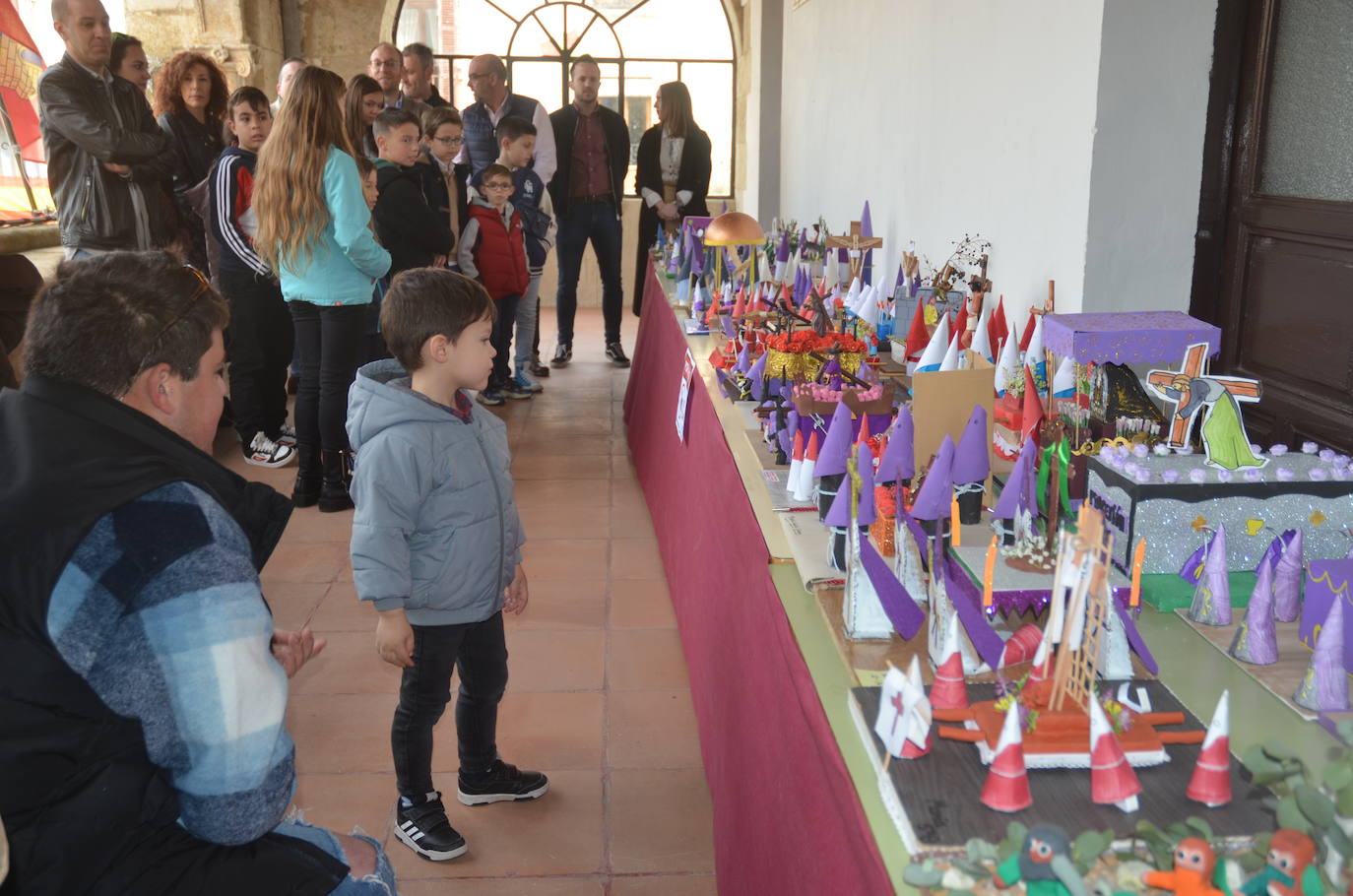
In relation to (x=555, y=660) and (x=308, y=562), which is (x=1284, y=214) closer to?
(x=555, y=660)

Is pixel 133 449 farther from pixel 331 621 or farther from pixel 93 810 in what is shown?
pixel 331 621

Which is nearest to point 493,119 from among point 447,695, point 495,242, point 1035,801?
point 495,242

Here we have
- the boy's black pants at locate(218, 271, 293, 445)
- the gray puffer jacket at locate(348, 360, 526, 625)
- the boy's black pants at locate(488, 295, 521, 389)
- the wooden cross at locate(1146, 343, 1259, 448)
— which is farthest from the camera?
the boy's black pants at locate(488, 295, 521, 389)

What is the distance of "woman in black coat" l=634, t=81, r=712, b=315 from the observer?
7.04 m

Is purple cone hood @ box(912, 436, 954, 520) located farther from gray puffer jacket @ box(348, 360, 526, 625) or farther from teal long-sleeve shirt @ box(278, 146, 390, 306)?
teal long-sleeve shirt @ box(278, 146, 390, 306)

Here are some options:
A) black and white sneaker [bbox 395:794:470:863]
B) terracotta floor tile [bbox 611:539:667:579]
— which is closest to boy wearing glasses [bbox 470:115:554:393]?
terracotta floor tile [bbox 611:539:667:579]

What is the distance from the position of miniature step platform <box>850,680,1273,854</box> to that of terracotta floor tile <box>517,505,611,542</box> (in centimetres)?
311

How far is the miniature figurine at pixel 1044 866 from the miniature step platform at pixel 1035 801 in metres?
0.07

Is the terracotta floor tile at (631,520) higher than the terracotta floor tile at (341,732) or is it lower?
higher

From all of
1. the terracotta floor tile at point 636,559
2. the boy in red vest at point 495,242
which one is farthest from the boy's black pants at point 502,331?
the terracotta floor tile at point 636,559

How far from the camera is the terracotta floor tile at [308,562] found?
3893 millimetres

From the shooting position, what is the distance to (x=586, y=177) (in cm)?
669

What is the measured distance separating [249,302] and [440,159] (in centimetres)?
110

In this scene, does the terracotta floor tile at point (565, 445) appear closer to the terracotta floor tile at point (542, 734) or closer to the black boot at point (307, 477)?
the black boot at point (307, 477)
